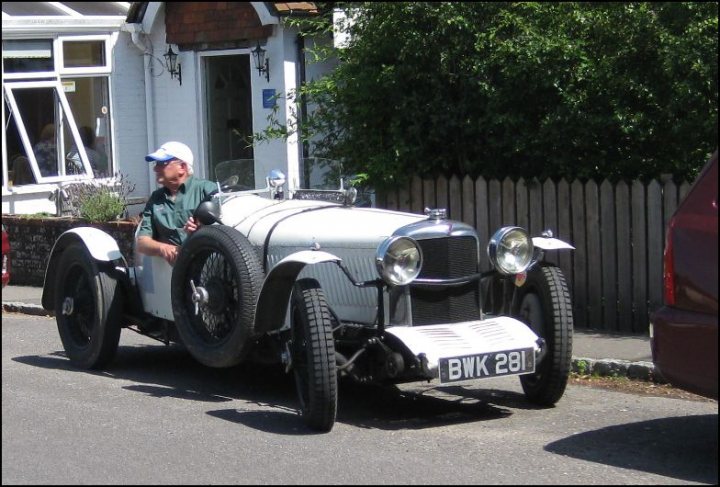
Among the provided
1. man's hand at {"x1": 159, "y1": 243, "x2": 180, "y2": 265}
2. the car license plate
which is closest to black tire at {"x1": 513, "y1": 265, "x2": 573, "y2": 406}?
the car license plate

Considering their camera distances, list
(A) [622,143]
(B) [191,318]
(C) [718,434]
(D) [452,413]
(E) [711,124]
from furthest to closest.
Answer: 1. (A) [622,143]
2. (E) [711,124]
3. (B) [191,318]
4. (D) [452,413]
5. (C) [718,434]

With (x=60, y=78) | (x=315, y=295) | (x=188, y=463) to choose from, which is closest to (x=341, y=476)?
(x=188, y=463)

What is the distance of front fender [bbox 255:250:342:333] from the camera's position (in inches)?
295

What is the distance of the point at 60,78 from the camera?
17.6 metres

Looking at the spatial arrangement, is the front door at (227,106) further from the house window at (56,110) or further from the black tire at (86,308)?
the black tire at (86,308)

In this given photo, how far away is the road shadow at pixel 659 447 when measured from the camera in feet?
20.4

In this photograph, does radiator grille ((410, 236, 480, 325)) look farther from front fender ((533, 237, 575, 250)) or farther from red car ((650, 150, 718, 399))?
red car ((650, 150, 718, 399))

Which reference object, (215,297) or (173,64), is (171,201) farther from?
(173,64)

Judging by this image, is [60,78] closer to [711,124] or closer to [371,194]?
[371,194]

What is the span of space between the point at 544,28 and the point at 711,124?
75.2 inches

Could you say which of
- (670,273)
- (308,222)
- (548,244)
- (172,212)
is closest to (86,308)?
(172,212)

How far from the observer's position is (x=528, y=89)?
10.9 meters

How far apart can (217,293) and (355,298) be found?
1.01 metres

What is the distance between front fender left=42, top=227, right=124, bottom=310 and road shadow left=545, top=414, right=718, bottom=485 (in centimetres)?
408
